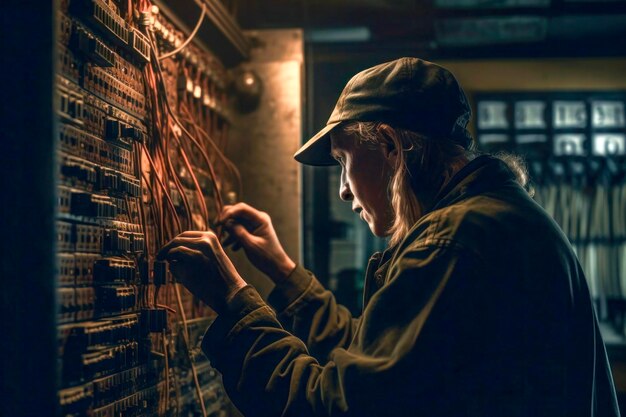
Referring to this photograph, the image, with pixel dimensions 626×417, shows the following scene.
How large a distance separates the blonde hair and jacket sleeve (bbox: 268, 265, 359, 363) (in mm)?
715

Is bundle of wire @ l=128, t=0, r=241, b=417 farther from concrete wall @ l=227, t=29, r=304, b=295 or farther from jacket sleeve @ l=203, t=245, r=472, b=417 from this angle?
concrete wall @ l=227, t=29, r=304, b=295

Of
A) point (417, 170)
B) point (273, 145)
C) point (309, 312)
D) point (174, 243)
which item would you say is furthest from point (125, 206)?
point (273, 145)

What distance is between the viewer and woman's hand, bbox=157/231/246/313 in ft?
6.43

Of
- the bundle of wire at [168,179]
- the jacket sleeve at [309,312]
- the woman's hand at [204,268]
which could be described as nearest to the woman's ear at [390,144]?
the woman's hand at [204,268]

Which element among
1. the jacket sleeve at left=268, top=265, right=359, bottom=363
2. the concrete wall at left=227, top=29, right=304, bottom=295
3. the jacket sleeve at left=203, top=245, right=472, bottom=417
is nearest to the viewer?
the jacket sleeve at left=203, top=245, right=472, bottom=417

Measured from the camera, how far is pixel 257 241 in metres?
2.66

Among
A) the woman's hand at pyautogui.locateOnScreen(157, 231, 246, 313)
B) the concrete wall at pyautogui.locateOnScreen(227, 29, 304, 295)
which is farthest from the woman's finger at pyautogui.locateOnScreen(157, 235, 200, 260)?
the concrete wall at pyautogui.locateOnScreen(227, 29, 304, 295)

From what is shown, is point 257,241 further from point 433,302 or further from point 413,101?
point 433,302

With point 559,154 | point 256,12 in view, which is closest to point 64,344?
point 256,12

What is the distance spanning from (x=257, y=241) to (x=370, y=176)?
704mm

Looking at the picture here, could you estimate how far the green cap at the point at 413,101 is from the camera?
193 centimetres

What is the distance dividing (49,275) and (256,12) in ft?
7.08

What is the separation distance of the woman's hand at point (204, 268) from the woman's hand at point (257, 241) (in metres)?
0.59

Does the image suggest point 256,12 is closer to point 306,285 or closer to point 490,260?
point 306,285
